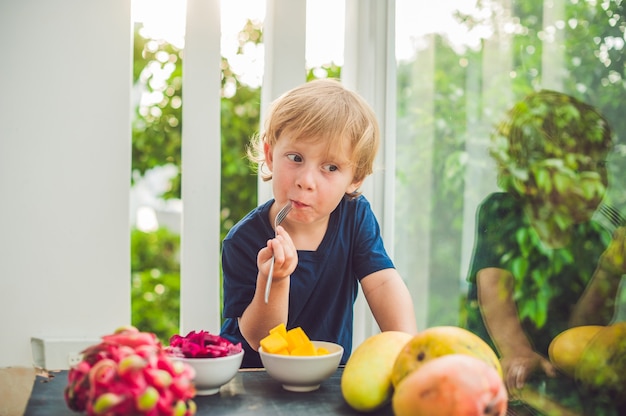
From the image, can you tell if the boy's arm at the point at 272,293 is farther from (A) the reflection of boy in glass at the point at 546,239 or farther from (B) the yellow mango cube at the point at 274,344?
(A) the reflection of boy in glass at the point at 546,239

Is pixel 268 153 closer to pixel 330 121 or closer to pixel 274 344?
pixel 330 121

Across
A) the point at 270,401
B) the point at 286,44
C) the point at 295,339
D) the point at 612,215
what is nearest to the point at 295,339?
the point at 295,339

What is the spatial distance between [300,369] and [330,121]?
0.57 meters

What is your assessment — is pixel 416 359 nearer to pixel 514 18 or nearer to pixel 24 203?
pixel 514 18

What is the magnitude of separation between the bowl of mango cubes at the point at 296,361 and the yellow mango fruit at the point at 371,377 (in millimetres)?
63

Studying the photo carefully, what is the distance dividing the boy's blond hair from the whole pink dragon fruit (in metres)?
0.67

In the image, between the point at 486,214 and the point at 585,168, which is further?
the point at 486,214

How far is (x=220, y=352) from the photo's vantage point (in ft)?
3.04

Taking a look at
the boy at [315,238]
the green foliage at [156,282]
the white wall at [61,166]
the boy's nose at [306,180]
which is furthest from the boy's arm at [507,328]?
the green foliage at [156,282]

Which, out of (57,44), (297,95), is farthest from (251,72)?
(297,95)

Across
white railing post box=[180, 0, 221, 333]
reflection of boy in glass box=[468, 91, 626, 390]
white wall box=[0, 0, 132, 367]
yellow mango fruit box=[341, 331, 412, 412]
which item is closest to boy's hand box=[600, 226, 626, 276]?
reflection of boy in glass box=[468, 91, 626, 390]

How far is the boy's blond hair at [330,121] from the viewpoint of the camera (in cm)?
131

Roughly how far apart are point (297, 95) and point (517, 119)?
505mm

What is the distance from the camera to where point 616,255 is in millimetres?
717
